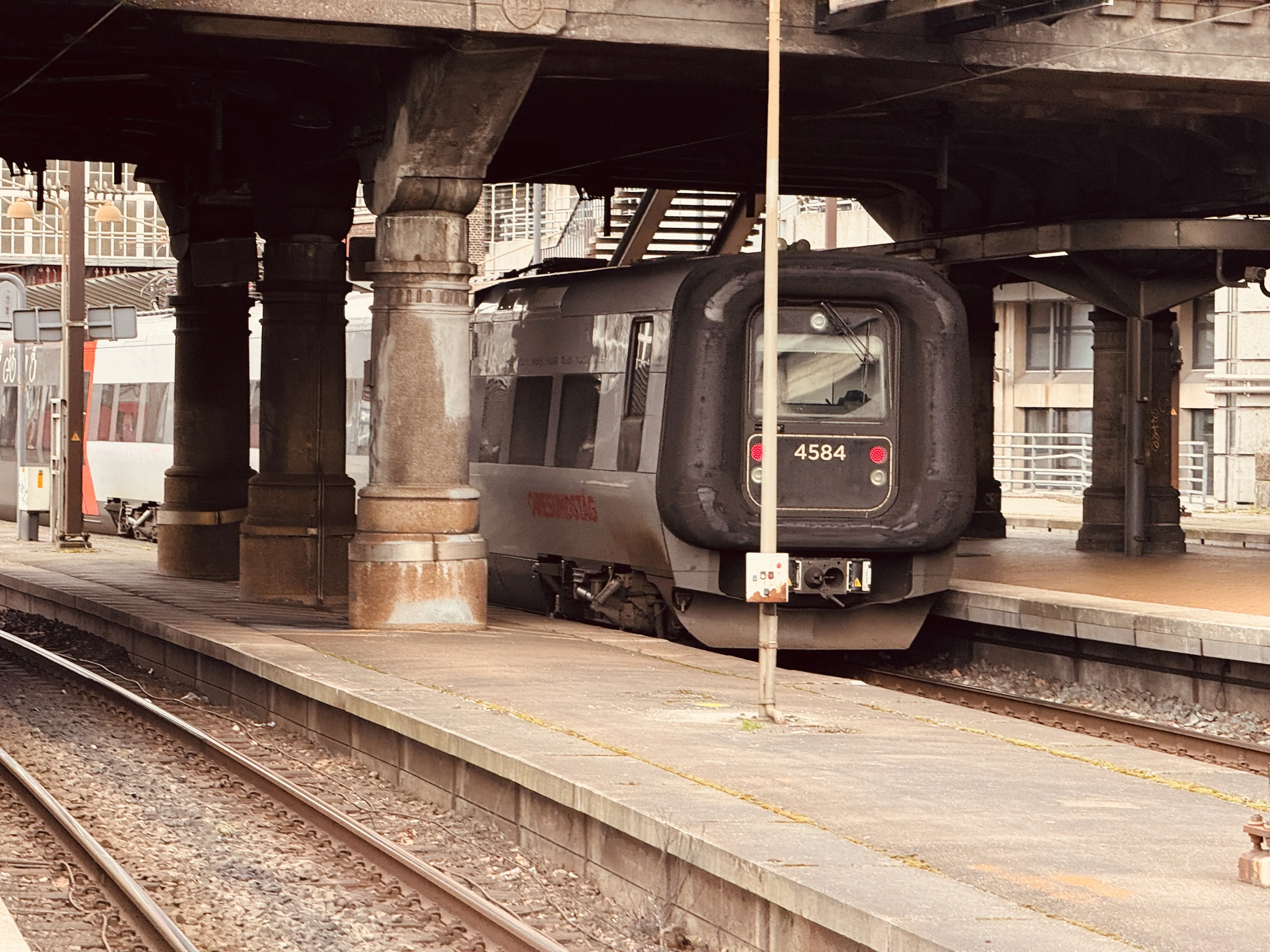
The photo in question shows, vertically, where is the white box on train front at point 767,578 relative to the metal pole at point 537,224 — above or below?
below

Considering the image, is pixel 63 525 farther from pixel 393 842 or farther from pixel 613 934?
pixel 613 934

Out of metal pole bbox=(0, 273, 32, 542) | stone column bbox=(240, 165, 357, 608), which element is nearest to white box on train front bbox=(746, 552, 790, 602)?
stone column bbox=(240, 165, 357, 608)

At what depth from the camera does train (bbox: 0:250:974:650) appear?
14.8m

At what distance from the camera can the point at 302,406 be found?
18.7 meters

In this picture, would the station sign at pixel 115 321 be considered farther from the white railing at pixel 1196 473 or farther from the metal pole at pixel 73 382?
the white railing at pixel 1196 473

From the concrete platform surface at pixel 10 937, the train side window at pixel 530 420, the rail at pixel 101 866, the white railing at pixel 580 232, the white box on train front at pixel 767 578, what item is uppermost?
the white railing at pixel 580 232

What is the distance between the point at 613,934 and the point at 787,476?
24.4 ft

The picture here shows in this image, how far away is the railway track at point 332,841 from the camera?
774cm

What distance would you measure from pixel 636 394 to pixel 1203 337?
28132 mm

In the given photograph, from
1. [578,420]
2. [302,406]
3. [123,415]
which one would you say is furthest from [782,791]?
[123,415]

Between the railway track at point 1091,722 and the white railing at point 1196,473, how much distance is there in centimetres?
2072

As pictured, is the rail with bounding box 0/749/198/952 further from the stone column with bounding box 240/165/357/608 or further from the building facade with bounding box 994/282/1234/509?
the building facade with bounding box 994/282/1234/509

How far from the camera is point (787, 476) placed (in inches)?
592

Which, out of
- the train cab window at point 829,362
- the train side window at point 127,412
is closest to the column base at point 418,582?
the train cab window at point 829,362
